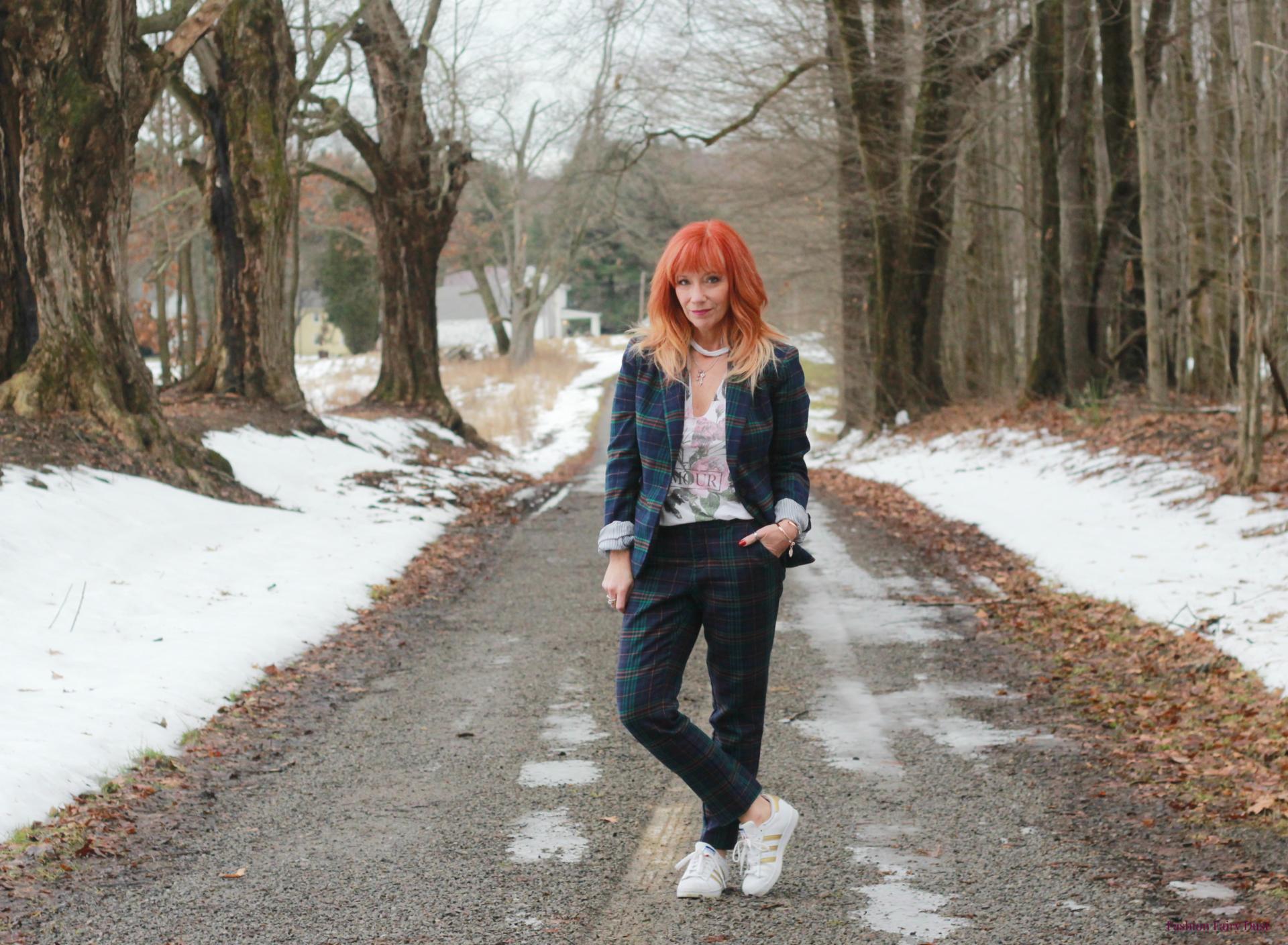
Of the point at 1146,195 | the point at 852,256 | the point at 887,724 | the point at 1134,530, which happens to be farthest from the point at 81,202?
the point at 852,256

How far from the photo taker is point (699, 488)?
156 inches

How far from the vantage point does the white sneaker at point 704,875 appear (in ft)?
13.6

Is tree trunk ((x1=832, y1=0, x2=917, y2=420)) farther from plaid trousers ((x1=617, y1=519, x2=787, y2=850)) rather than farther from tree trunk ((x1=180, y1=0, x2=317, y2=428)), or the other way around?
plaid trousers ((x1=617, y1=519, x2=787, y2=850))

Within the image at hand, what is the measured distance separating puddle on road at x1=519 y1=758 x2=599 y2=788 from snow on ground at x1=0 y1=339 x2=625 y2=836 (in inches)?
66.5

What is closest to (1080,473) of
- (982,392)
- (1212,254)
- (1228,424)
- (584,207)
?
(1228,424)

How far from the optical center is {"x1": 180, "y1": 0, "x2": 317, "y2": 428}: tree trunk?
58.3 feet

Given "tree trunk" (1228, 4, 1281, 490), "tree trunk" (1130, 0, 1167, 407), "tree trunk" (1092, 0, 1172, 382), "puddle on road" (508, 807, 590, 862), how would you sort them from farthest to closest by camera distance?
"tree trunk" (1092, 0, 1172, 382) < "tree trunk" (1130, 0, 1167, 407) < "tree trunk" (1228, 4, 1281, 490) < "puddle on road" (508, 807, 590, 862)

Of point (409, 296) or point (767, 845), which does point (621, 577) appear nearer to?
point (767, 845)

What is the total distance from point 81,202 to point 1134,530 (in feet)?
32.0

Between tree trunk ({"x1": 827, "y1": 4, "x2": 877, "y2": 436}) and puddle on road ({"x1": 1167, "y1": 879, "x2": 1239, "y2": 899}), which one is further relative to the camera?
tree trunk ({"x1": 827, "y1": 4, "x2": 877, "y2": 436})

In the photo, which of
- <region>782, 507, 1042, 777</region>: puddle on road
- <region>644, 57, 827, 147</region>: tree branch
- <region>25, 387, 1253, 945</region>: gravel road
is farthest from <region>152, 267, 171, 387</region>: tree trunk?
<region>25, 387, 1253, 945</region>: gravel road

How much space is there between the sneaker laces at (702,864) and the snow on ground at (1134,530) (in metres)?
3.62

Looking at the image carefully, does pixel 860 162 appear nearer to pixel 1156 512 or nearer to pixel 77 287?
pixel 1156 512

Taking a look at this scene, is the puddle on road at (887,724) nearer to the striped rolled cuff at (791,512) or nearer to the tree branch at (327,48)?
the striped rolled cuff at (791,512)
